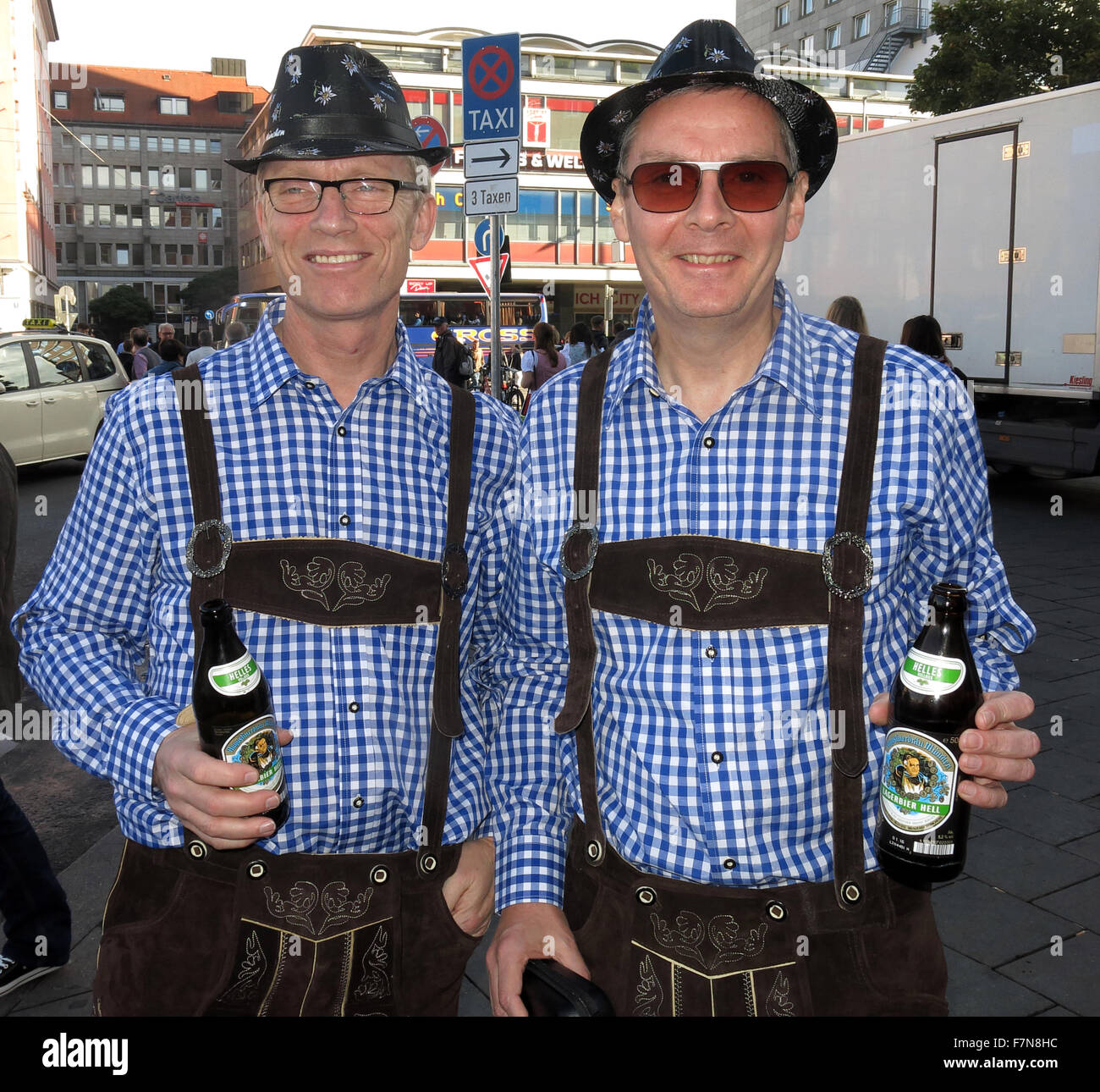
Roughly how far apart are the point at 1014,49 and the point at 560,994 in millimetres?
25479

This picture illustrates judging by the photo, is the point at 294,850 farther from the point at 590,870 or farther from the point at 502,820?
the point at 590,870

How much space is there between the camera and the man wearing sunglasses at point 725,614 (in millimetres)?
1824

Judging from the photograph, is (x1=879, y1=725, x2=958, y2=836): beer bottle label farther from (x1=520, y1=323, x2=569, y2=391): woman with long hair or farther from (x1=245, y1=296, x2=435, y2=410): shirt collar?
(x1=520, y1=323, x2=569, y2=391): woman with long hair

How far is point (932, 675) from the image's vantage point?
179cm

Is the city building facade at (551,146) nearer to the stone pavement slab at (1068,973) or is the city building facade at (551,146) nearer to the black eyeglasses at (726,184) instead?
the stone pavement slab at (1068,973)

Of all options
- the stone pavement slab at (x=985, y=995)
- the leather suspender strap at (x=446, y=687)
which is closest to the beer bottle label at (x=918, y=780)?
the leather suspender strap at (x=446, y=687)

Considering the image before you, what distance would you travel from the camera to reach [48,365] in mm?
14422

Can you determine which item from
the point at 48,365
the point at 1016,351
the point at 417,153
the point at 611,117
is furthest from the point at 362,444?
the point at 48,365

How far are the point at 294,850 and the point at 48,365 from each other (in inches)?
557

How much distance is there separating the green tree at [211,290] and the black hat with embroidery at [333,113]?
3532 inches

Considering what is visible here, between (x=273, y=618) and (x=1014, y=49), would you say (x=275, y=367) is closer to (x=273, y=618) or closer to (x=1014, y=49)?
(x=273, y=618)

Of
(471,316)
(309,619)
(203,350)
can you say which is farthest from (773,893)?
(471,316)

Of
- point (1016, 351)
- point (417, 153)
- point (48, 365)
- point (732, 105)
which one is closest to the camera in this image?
point (732, 105)

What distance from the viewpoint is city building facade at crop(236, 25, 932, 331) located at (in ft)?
153
